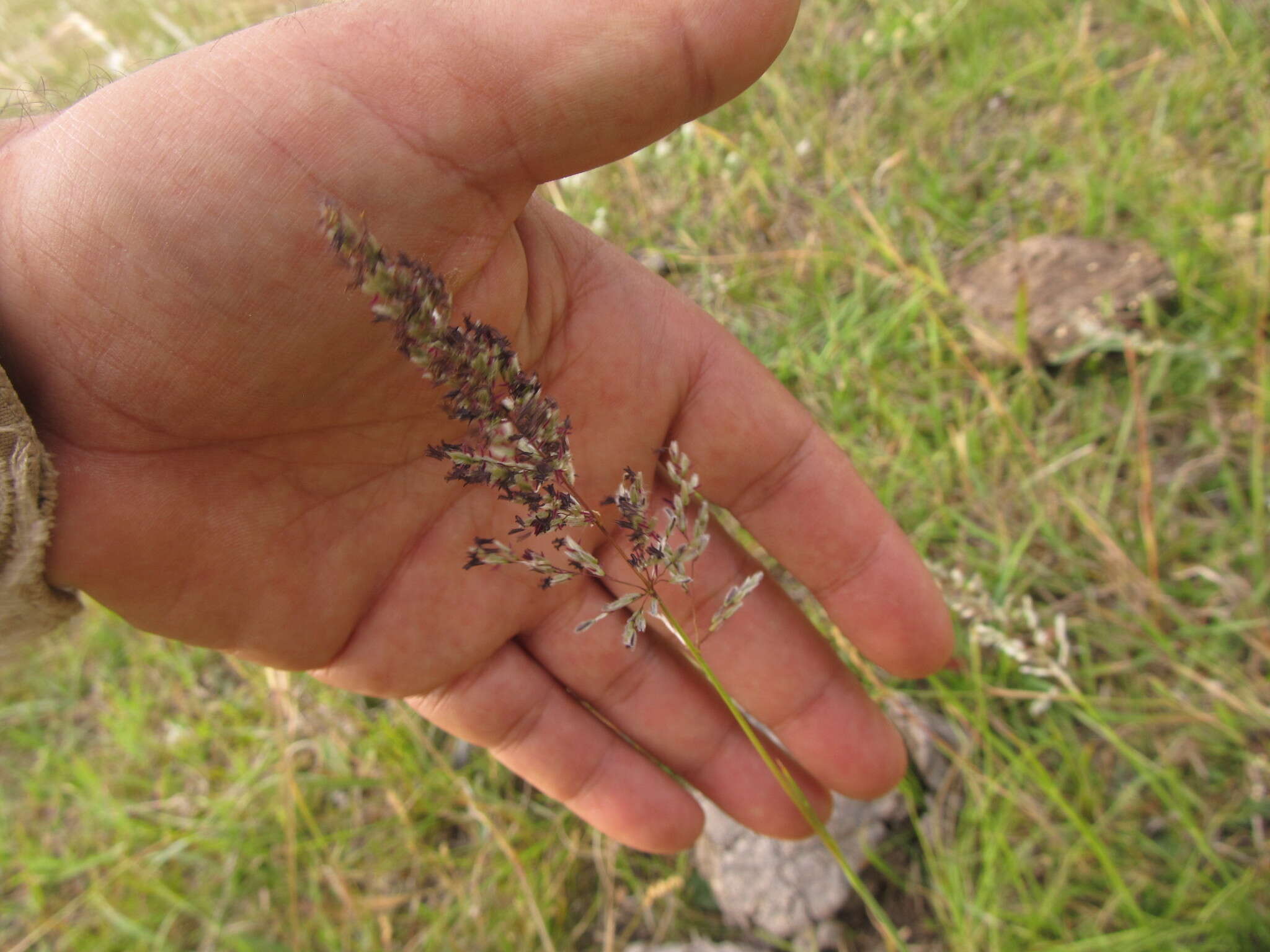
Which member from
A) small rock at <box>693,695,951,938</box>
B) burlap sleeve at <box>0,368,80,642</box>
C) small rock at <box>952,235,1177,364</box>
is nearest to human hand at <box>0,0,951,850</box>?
burlap sleeve at <box>0,368,80,642</box>

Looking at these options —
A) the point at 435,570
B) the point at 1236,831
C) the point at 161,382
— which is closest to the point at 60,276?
the point at 161,382

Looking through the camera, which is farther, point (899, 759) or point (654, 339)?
point (899, 759)

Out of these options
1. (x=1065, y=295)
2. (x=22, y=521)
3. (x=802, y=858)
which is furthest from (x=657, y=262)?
(x=22, y=521)

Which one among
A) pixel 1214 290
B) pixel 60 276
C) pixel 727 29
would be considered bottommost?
pixel 1214 290

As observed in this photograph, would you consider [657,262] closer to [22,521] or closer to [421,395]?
[421,395]

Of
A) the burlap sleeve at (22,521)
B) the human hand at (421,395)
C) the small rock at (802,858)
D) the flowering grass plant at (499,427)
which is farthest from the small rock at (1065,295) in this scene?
the burlap sleeve at (22,521)

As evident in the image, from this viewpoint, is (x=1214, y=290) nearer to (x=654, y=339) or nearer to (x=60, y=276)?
Result: (x=654, y=339)

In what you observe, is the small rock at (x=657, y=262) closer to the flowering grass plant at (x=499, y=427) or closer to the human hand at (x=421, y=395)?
the human hand at (x=421, y=395)
